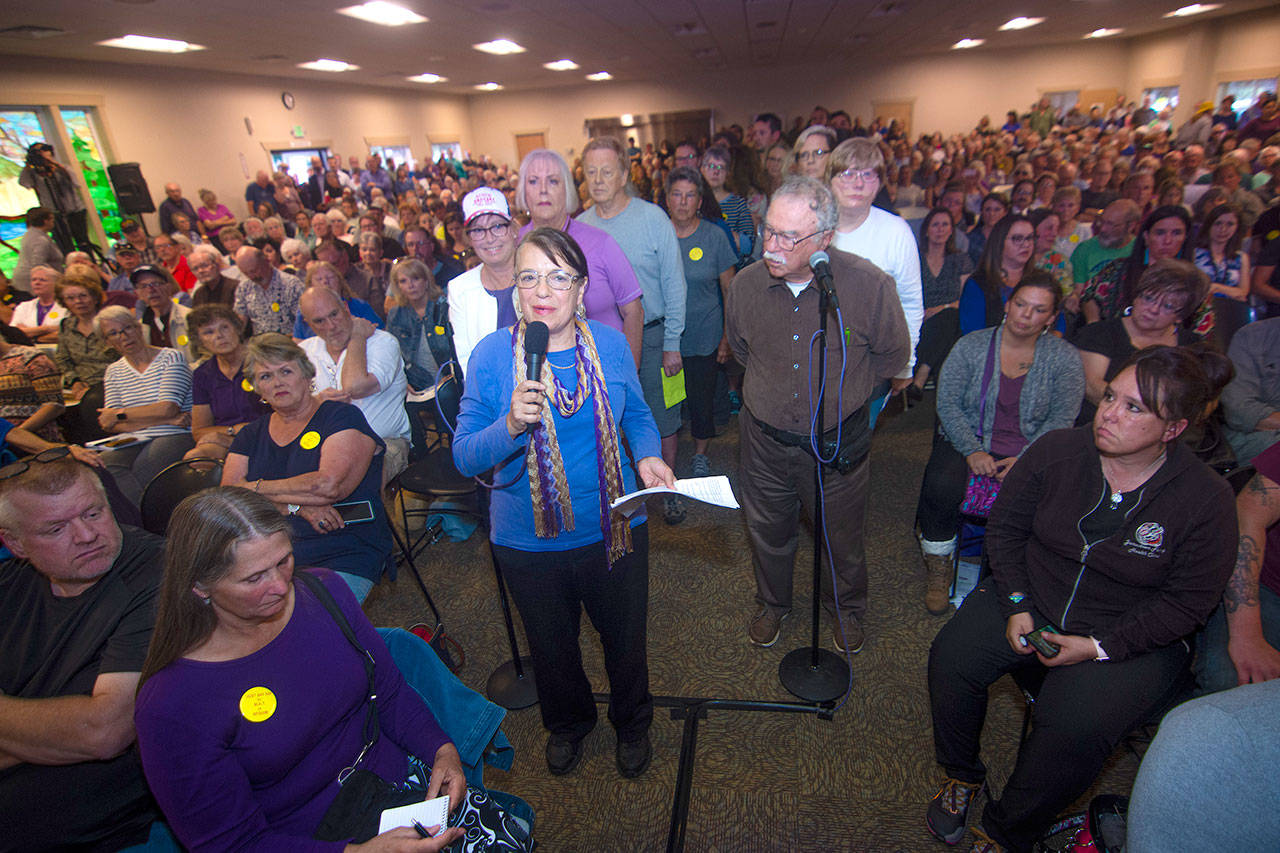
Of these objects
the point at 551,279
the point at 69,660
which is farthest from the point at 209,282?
the point at 551,279

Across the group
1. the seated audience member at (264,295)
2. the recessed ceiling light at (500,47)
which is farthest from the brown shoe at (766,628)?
the recessed ceiling light at (500,47)

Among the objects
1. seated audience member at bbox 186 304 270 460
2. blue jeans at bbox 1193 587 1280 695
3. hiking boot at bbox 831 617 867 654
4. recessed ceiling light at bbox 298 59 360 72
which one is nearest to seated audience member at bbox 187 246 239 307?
seated audience member at bbox 186 304 270 460

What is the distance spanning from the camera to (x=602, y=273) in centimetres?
249

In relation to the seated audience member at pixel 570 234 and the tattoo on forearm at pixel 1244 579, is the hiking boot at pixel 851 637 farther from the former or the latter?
the seated audience member at pixel 570 234

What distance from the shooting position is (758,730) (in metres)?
2.22

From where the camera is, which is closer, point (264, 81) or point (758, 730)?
point (758, 730)

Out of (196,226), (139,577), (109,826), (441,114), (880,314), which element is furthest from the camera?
(441,114)

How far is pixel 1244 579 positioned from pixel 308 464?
302 cm

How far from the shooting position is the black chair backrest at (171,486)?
2398 millimetres

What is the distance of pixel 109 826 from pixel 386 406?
87.1 inches

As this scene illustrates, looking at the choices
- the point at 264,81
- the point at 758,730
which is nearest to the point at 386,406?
the point at 758,730

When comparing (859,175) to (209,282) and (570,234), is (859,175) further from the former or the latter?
(209,282)

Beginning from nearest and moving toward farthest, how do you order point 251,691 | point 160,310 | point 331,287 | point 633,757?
point 251,691 < point 633,757 < point 331,287 < point 160,310

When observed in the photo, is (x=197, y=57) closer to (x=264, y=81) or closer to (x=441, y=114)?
(x=264, y=81)
